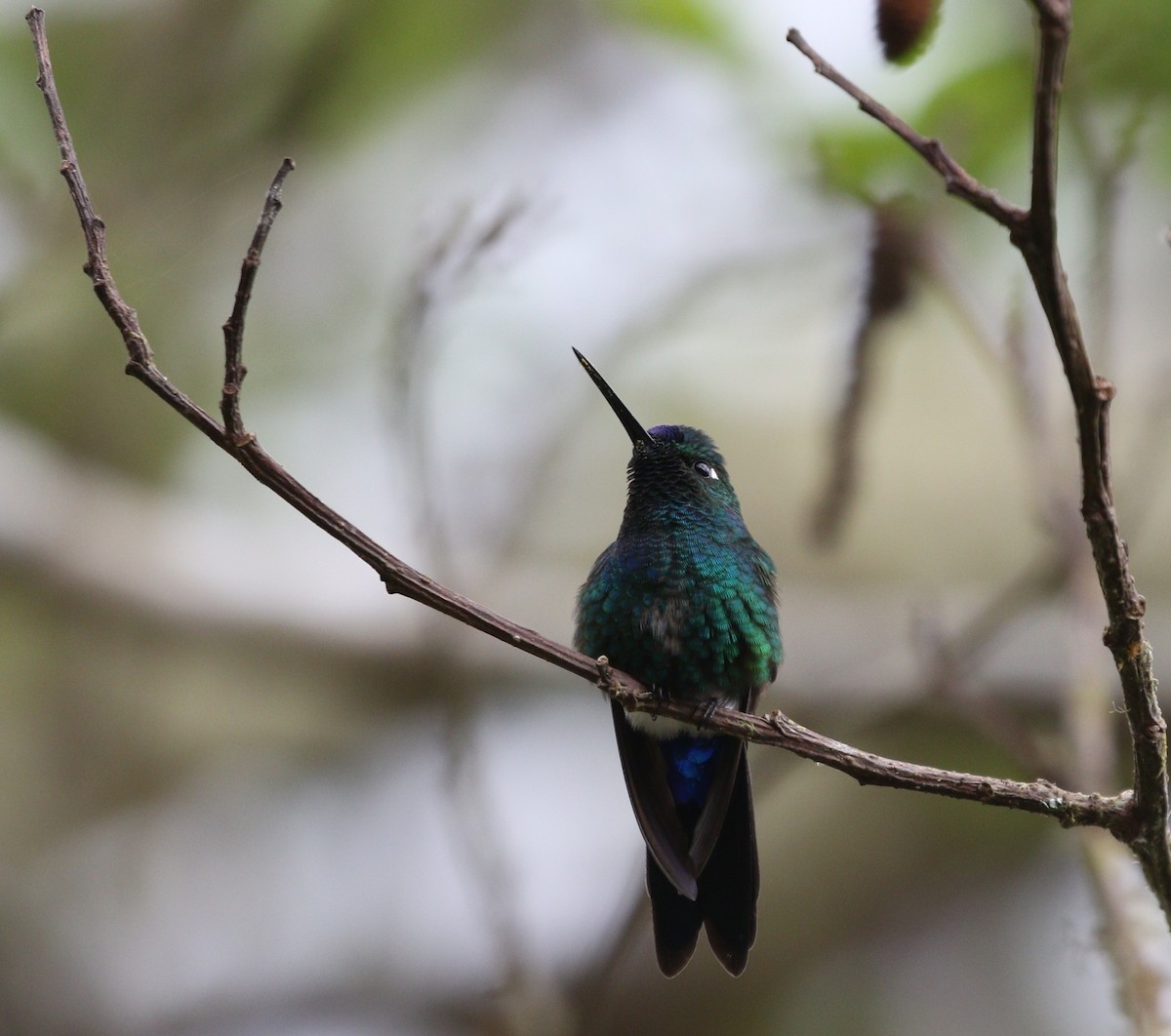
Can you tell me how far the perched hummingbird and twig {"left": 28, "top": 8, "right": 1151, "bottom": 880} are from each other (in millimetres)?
794

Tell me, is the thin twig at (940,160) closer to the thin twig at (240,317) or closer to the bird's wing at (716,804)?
the thin twig at (240,317)

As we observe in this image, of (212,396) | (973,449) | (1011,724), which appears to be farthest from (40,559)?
(973,449)

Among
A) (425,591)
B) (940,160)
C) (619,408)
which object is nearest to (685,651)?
(619,408)

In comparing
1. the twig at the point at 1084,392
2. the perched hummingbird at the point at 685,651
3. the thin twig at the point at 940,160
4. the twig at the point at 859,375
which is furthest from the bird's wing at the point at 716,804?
the thin twig at the point at 940,160

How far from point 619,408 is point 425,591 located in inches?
37.5

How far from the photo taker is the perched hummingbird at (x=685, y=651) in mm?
2688

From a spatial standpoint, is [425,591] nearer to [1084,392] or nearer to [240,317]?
[240,317]

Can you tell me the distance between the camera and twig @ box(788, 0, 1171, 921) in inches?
44.7

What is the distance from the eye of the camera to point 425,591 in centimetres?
169

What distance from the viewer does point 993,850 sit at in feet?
21.3

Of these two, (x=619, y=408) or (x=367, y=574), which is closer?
(x=619, y=408)

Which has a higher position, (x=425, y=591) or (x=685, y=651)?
(x=685, y=651)

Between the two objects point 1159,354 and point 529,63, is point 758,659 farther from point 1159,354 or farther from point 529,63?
point 529,63

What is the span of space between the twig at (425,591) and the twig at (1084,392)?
0.07m
